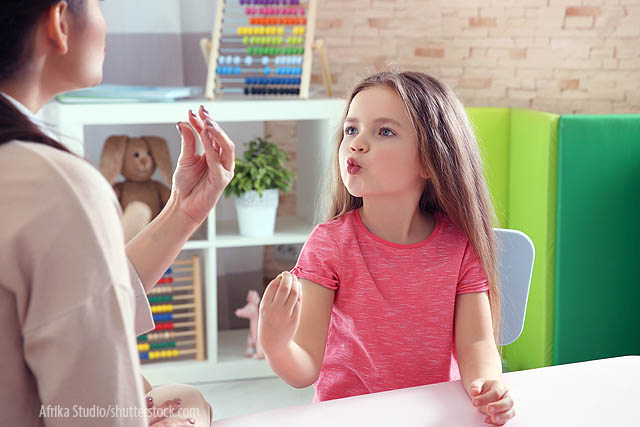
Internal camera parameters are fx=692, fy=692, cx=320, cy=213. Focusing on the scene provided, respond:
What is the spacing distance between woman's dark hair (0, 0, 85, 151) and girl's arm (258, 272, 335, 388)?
0.39 m

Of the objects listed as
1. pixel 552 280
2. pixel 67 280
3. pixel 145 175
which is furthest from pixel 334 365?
pixel 145 175

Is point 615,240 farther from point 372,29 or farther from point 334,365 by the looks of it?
point 334,365

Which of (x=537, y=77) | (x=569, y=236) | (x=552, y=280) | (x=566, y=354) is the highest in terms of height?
(x=537, y=77)

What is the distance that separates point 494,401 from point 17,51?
0.68 metres

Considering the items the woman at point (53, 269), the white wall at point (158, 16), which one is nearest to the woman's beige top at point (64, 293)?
the woman at point (53, 269)

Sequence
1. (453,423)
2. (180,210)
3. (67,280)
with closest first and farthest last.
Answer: (67,280), (453,423), (180,210)

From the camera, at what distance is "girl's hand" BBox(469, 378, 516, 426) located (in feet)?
2.83

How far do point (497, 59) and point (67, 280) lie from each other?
9.08ft

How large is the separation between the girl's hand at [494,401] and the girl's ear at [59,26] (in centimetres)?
64

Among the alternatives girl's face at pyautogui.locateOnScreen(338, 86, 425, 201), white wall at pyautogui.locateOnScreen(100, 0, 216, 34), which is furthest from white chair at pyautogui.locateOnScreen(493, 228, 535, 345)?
white wall at pyautogui.locateOnScreen(100, 0, 216, 34)

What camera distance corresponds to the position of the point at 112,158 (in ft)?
8.37

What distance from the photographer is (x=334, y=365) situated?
4.15 ft

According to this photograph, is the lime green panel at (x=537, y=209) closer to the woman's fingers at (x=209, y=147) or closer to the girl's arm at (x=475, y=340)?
the girl's arm at (x=475, y=340)

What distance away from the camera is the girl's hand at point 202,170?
1015 mm
